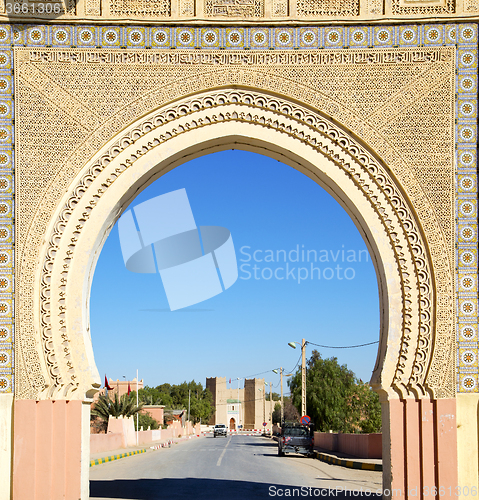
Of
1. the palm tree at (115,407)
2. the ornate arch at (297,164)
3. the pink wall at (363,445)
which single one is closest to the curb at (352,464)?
the pink wall at (363,445)

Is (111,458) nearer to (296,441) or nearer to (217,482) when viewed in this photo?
(296,441)

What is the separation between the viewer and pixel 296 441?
2006cm

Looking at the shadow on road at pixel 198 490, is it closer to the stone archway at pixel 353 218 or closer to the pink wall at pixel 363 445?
the stone archway at pixel 353 218

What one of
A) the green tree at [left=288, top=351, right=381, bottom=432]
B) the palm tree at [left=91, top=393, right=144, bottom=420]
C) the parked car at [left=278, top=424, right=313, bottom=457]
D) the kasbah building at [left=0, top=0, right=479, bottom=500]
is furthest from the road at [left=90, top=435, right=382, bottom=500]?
the green tree at [left=288, top=351, right=381, bottom=432]

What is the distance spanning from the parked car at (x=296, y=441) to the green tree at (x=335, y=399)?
32.6ft

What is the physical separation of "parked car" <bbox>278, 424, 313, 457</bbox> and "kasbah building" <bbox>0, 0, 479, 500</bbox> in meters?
14.2

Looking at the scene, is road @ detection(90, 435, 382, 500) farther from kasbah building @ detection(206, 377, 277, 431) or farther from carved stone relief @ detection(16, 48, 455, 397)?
kasbah building @ detection(206, 377, 277, 431)

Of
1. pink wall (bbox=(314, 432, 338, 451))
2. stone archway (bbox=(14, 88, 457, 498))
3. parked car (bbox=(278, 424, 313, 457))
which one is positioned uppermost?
stone archway (bbox=(14, 88, 457, 498))

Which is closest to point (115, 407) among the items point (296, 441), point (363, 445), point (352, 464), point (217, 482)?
point (296, 441)

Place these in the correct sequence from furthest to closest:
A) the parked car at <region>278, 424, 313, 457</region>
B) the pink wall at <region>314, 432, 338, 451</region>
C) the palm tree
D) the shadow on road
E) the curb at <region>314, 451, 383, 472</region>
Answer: the pink wall at <region>314, 432, 338, 451</region> < the palm tree < the parked car at <region>278, 424, 313, 457</region> < the curb at <region>314, 451, 383, 472</region> < the shadow on road

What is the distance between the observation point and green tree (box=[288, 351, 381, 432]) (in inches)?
1200

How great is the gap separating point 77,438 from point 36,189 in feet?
8.06

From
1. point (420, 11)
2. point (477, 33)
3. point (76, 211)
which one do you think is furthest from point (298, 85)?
point (76, 211)

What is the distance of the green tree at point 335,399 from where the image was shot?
30.5 metres
